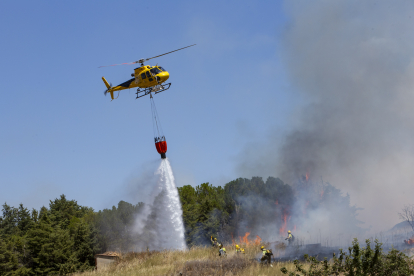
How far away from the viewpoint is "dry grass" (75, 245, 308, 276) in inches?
844

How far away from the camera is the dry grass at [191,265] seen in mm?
21438

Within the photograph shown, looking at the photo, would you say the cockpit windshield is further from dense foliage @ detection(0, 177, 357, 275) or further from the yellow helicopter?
dense foliage @ detection(0, 177, 357, 275)

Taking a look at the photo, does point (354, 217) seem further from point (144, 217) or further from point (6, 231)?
point (6, 231)

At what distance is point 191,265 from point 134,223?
36460mm

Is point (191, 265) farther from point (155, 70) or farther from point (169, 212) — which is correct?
point (169, 212)

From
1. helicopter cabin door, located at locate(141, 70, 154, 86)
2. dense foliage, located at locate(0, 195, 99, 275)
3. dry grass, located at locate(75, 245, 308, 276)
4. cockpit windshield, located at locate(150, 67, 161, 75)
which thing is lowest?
dry grass, located at locate(75, 245, 308, 276)

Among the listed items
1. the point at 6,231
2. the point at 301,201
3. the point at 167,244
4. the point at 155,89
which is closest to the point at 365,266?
the point at 155,89

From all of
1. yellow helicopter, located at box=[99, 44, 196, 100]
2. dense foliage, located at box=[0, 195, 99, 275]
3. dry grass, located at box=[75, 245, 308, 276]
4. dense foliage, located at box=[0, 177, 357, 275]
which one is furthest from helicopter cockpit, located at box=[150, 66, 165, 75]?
dense foliage, located at box=[0, 195, 99, 275]

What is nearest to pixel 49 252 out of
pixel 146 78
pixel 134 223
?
pixel 134 223

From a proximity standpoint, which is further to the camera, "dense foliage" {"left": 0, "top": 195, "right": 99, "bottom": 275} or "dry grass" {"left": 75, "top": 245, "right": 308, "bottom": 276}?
"dense foliage" {"left": 0, "top": 195, "right": 99, "bottom": 275}

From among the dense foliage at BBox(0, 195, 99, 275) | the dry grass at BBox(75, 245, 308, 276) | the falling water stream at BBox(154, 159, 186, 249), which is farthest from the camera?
the dense foliage at BBox(0, 195, 99, 275)

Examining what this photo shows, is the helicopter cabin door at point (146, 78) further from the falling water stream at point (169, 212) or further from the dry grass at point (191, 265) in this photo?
the dry grass at point (191, 265)

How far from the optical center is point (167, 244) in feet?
165

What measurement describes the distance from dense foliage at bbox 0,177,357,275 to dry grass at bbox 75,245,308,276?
937 inches
